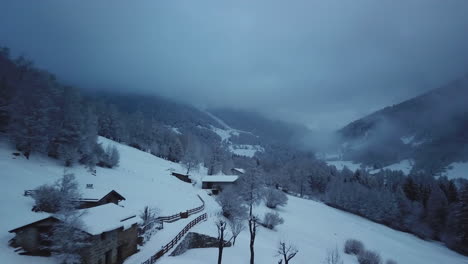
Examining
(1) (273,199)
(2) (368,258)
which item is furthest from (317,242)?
(1) (273,199)

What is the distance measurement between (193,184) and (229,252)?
43.7m

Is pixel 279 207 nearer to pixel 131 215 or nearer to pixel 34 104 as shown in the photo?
pixel 131 215

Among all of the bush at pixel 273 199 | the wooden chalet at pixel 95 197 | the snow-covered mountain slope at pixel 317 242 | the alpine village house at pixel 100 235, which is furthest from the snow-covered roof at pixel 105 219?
the bush at pixel 273 199

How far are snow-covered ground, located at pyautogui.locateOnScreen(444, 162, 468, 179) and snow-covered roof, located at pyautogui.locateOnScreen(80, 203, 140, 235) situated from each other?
199 meters

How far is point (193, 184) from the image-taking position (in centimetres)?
6900

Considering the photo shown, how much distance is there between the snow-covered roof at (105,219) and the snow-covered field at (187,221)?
3.17 meters

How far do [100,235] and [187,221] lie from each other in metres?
16.2

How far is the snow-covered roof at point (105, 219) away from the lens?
18397 mm

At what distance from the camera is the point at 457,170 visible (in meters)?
162

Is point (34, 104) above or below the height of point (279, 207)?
above

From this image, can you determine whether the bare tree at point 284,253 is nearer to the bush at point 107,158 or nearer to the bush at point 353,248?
the bush at point 353,248

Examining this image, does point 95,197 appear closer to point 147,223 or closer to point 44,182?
point 44,182

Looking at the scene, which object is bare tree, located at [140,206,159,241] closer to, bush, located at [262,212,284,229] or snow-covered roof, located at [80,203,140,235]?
snow-covered roof, located at [80,203,140,235]

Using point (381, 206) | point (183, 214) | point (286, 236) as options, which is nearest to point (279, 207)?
Answer: point (286, 236)
